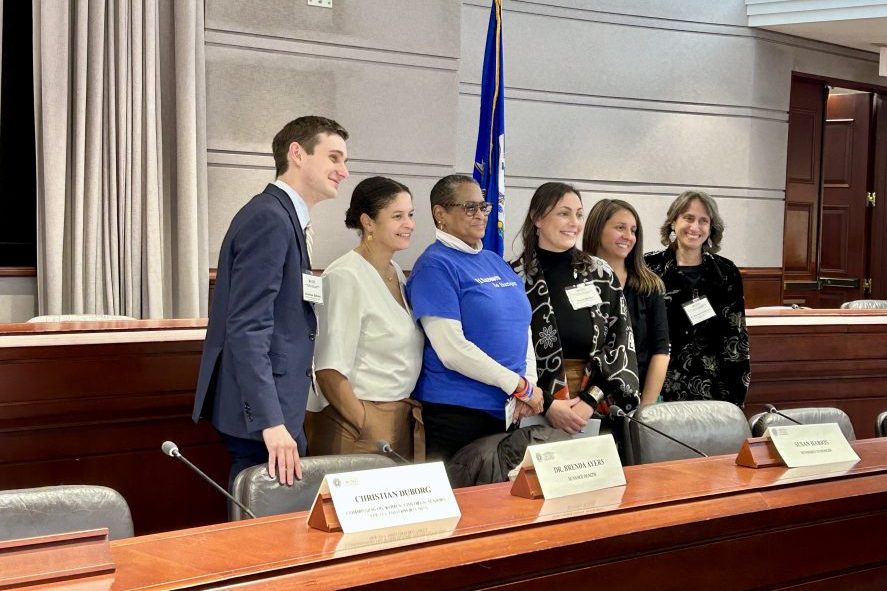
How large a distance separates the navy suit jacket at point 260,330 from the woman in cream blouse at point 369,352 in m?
0.22

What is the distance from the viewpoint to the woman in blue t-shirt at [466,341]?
8.59 ft

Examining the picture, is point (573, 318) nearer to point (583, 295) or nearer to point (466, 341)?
point (583, 295)

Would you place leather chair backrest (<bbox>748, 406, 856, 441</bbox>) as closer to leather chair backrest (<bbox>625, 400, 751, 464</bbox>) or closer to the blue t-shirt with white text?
leather chair backrest (<bbox>625, 400, 751, 464</bbox>)

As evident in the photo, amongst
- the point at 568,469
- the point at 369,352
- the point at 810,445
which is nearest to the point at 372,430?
the point at 369,352

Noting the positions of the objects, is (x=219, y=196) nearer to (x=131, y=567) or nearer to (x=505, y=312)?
(x=505, y=312)

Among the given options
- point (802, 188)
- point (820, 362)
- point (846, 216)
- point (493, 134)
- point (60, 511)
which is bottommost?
point (820, 362)

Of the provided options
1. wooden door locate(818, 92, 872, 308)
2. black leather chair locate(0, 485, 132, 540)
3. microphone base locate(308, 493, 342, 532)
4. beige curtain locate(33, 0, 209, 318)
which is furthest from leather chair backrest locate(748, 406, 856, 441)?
wooden door locate(818, 92, 872, 308)

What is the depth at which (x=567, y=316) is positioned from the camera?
2.96 m

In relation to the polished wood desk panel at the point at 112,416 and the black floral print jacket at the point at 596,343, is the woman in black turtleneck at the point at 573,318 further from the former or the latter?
the polished wood desk panel at the point at 112,416

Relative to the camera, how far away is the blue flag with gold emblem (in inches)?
184

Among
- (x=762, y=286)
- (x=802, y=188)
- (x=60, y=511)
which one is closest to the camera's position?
(x=60, y=511)

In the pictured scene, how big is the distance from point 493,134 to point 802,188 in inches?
148

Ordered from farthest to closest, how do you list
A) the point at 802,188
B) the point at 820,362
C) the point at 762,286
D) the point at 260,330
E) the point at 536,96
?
the point at 802,188, the point at 762,286, the point at 536,96, the point at 820,362, the point at 260,330

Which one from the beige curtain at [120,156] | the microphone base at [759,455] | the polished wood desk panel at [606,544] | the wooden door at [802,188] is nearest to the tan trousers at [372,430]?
the polished wood desk panel at [606,544]
